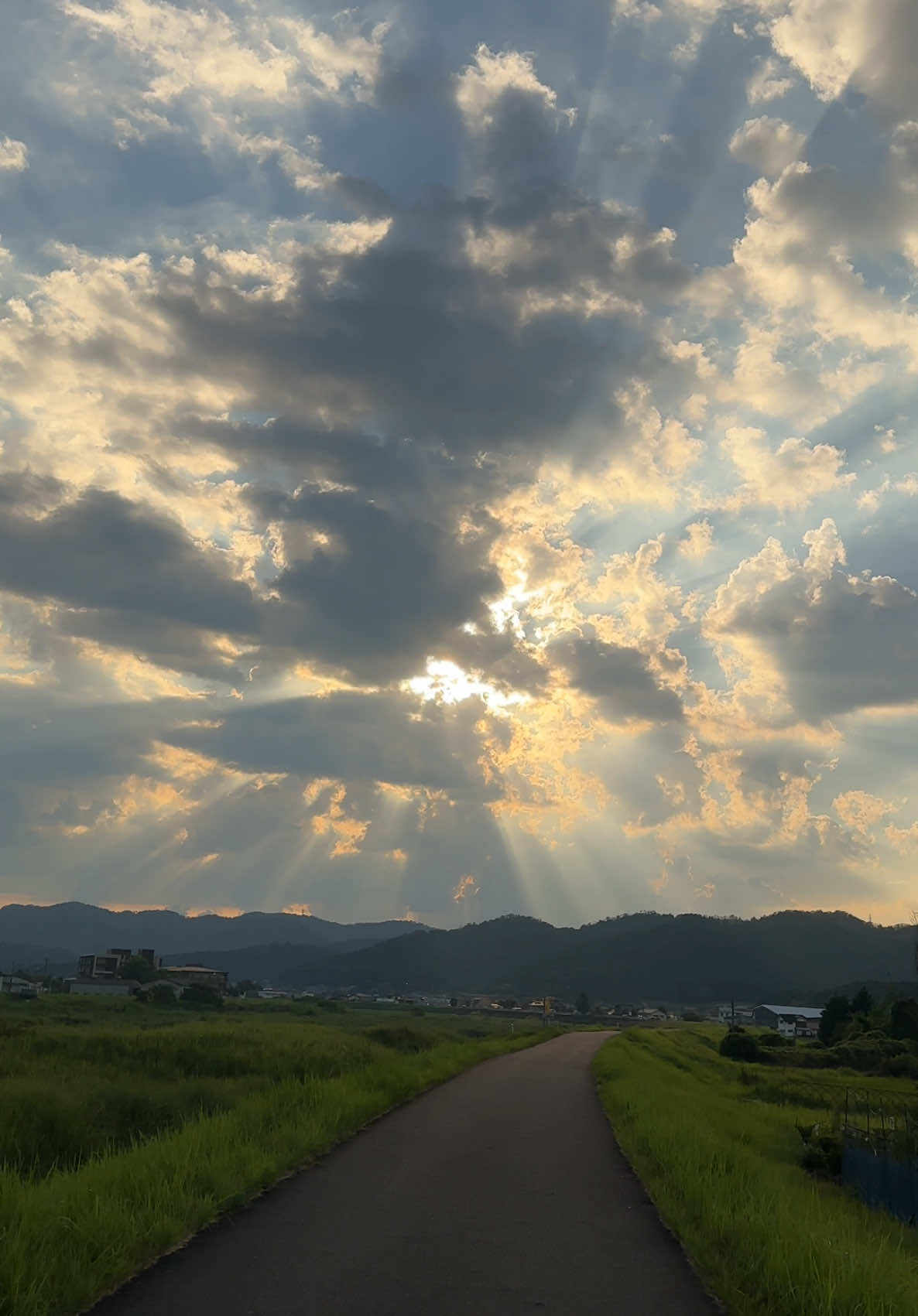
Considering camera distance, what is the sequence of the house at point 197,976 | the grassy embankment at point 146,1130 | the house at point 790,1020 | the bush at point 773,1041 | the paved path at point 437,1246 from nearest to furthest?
1. the paved path at point 437,1246
2. the grassy embankment at point 146,1130
3. the bush at point 773,1041
4. the house at point 790,1020
5. the house at point 197,976

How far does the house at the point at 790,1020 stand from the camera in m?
144

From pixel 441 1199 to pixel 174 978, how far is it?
180 metres

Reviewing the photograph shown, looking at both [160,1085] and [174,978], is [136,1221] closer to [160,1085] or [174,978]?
[160,1085]

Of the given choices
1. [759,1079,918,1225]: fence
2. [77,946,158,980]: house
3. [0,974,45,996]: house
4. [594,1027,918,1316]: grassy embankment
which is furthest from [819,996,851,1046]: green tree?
[77,946,158,980]: house

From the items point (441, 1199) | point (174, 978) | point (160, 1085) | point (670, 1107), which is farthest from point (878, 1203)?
point (174, 978)

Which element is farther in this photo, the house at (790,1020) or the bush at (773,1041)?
the house at (790,1020)


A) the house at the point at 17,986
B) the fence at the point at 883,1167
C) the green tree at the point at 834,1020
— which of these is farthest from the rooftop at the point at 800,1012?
the fence at the point at 883,1167

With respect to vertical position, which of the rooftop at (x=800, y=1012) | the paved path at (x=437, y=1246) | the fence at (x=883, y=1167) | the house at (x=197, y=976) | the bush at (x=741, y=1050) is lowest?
the house at (x=197, y=976)

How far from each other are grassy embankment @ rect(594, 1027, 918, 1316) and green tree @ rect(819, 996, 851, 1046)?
8007 centimetres

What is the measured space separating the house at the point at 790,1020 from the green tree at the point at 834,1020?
86.2 ft

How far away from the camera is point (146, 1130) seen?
17.6 m

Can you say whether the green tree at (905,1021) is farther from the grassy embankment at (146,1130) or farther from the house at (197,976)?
the house at (197,976)

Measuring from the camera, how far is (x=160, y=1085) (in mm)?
22672

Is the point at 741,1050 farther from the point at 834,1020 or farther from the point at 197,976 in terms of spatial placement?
the point at 197,976
